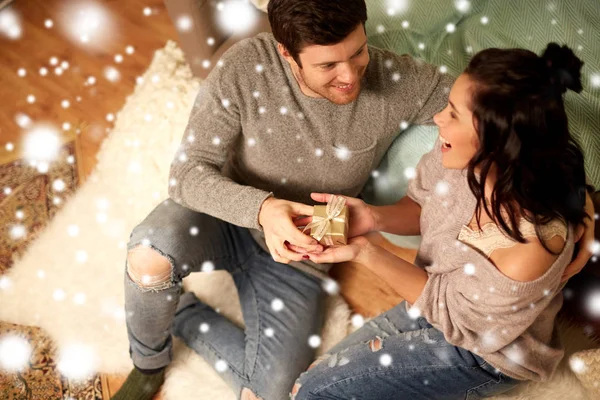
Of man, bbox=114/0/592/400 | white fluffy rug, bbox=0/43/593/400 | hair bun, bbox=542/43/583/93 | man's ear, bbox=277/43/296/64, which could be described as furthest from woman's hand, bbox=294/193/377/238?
hair bun, bbox=542/43/583/93

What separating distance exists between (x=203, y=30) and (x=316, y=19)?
0.91 meters

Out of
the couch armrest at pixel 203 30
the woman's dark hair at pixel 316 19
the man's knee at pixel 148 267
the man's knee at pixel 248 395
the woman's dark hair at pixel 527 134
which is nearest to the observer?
the woman's dark hair at pixel 527 134

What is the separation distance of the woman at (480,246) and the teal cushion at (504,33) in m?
0.25

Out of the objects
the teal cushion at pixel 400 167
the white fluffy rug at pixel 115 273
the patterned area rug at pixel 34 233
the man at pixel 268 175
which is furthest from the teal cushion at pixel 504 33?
the patterned area rug at pixel 34 233

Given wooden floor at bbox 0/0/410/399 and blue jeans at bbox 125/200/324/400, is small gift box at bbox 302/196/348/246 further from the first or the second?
wooden floor at bbox 0/0/410/399

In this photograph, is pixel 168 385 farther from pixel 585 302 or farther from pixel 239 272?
pixel 585 302

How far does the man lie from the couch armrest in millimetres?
571

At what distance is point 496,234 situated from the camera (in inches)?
42.1

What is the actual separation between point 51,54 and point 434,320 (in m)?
2.22

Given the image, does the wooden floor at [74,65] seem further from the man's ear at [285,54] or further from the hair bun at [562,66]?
the hair bun at [562,66]

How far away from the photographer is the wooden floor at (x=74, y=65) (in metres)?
2.27

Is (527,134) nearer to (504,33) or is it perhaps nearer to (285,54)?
(285,54)

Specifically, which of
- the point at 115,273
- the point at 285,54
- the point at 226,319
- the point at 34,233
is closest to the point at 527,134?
the point at 285,54

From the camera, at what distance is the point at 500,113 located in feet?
3.03
